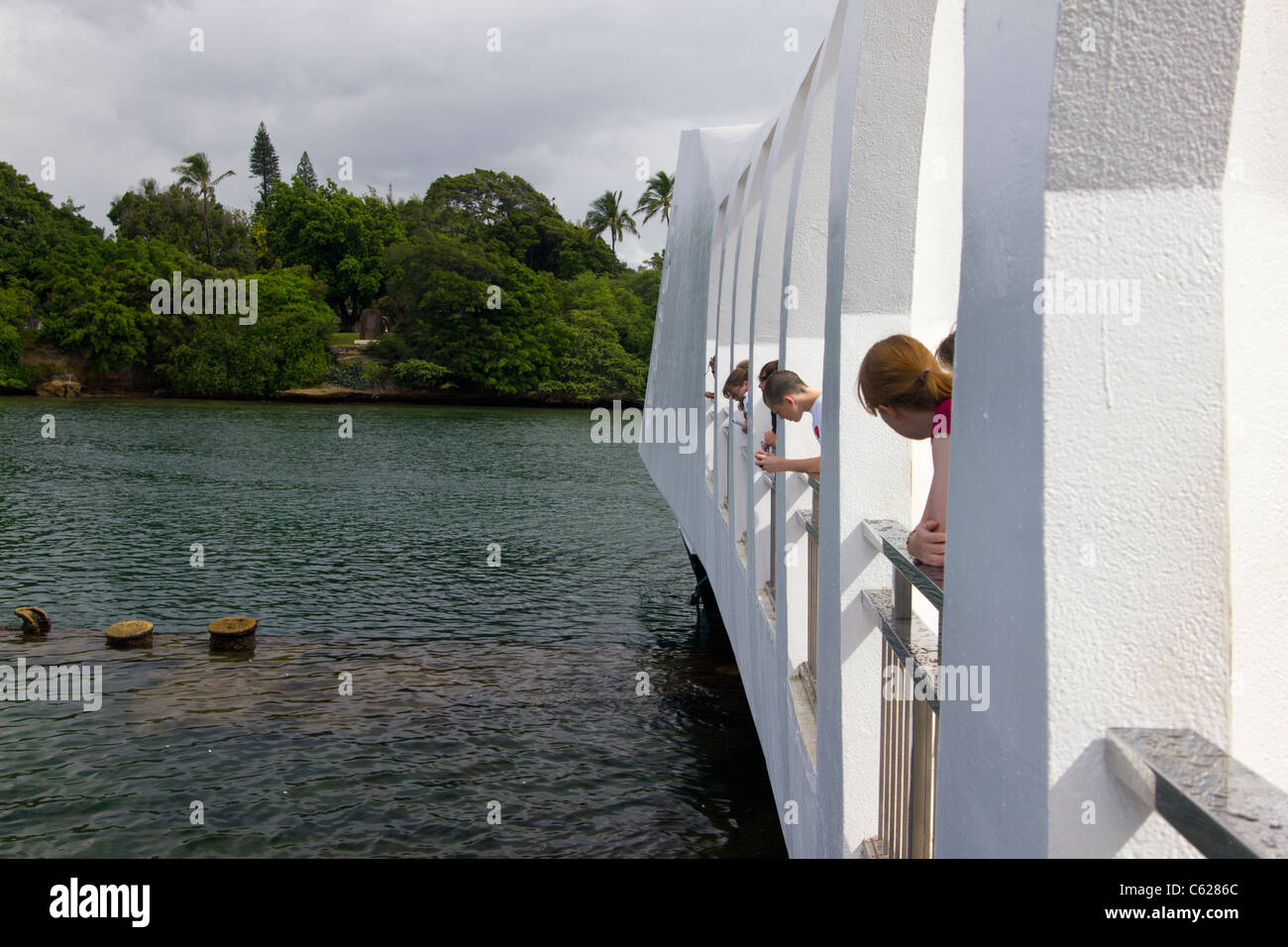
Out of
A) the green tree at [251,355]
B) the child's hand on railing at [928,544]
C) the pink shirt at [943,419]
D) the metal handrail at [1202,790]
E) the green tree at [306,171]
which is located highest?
the green tree at [306,171]

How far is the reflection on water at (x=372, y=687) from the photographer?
9.97m

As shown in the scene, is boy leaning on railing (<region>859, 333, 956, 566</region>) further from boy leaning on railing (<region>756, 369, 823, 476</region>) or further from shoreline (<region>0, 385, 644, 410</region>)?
shoreline (<region>0, 385, 644, 410</region>)

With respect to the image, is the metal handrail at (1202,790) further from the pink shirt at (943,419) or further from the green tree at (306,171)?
the green tree at (306,171)

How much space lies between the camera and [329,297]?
271ft

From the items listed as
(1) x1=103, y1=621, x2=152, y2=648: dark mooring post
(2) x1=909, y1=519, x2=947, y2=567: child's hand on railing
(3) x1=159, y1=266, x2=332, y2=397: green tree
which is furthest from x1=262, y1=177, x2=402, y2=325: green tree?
(2) x1=909, y1=519, x2=947, y2=567: child's hand on railing

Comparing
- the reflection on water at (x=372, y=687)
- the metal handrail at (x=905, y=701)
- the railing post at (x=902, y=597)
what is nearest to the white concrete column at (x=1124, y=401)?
the metal handrail at (x=905, y=701)

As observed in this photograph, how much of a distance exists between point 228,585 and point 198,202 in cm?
7608

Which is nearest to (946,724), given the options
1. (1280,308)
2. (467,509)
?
(1280,308)

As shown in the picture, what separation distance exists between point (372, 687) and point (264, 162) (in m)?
102

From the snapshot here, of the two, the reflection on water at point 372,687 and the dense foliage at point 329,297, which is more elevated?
the dense foliage at point 329,297

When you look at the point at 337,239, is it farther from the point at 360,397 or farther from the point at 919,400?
the point at 919,400

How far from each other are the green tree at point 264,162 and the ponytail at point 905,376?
361ft

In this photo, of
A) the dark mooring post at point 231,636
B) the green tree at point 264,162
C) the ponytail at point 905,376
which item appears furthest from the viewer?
the green tree at point 264,162

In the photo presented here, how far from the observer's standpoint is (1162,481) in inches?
72.0
